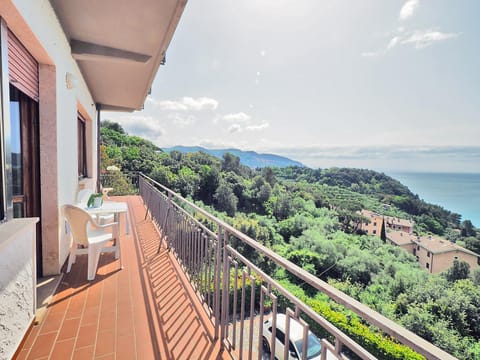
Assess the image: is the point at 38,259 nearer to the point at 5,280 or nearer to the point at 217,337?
the point at 5,280

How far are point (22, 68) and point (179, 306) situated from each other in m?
2.46

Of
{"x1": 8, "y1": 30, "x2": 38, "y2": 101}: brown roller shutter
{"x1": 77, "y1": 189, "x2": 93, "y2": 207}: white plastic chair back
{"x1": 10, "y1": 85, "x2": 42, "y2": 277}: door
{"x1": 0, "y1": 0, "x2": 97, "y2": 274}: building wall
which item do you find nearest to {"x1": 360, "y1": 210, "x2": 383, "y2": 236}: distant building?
{"x1": 77, "y1": 189, "x2": 93, "y2": 207}: white plastic chair back

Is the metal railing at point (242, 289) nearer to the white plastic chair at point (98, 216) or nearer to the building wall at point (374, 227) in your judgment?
the white plastic chair at point (98, 216)

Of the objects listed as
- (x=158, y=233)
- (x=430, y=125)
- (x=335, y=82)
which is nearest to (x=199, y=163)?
(x=335, y=82)

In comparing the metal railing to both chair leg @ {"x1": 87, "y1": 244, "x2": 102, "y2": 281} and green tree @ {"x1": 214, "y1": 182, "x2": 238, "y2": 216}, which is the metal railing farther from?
green tree @ {"x1": 214, "y1": 182, "x2": 238, "y2": 216}

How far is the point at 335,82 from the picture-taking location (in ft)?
71.7

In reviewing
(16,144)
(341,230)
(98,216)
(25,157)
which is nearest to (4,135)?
(16,144)

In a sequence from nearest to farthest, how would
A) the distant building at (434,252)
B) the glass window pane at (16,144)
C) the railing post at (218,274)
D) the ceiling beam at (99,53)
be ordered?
the railing post at (218,274) < the glass window pane at (16,144) < the ceiling beam at (99,53) < the distant building at (434,252)

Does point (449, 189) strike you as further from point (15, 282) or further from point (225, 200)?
point (15, 282)

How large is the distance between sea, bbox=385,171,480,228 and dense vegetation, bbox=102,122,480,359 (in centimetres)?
597

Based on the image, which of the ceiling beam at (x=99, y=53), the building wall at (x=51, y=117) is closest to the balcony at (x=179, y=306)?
the building wall at (x=51, y=117)

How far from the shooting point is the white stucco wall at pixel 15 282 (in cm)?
125

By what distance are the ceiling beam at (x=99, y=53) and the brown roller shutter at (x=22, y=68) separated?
82cm

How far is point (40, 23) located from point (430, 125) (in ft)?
191
